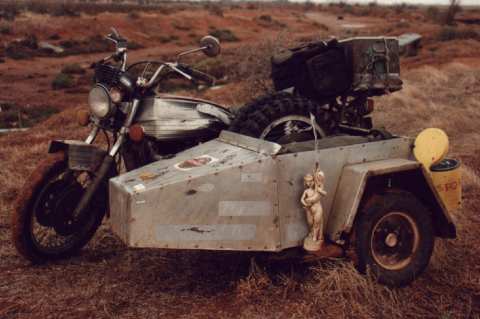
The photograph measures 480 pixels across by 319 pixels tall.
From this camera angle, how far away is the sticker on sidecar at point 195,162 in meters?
3.22

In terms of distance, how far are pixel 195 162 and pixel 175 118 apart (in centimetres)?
75

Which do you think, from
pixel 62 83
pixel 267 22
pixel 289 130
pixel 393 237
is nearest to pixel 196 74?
pixel 289 130

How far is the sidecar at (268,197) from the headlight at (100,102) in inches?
27.1

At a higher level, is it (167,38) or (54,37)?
(54,37)

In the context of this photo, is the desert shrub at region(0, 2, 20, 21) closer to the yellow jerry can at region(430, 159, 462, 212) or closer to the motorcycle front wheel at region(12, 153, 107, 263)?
the motorcycle front wheel at region(12, 153, 107, 263)

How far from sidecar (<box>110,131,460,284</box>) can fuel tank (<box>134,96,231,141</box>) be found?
0.37 meters

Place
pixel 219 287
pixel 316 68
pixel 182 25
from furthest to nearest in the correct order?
pixel 182 25
pixel 316 68
pixel 219 287

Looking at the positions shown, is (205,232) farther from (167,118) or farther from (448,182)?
(448,182)

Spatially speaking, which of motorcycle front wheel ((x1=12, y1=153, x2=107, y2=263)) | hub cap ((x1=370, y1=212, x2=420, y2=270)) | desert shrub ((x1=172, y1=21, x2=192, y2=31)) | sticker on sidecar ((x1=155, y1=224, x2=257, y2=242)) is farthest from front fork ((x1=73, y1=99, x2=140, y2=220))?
desert shrub ((x1=172, y1=21, x2=192, y2=31))

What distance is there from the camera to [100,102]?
385cm

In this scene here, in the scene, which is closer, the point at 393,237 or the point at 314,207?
the point at 314,207

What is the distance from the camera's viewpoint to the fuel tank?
12.8 ft

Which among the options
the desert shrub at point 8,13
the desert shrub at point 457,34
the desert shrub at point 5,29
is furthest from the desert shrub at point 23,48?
the desert shrub at point 457,34

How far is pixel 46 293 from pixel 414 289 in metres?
2.40
